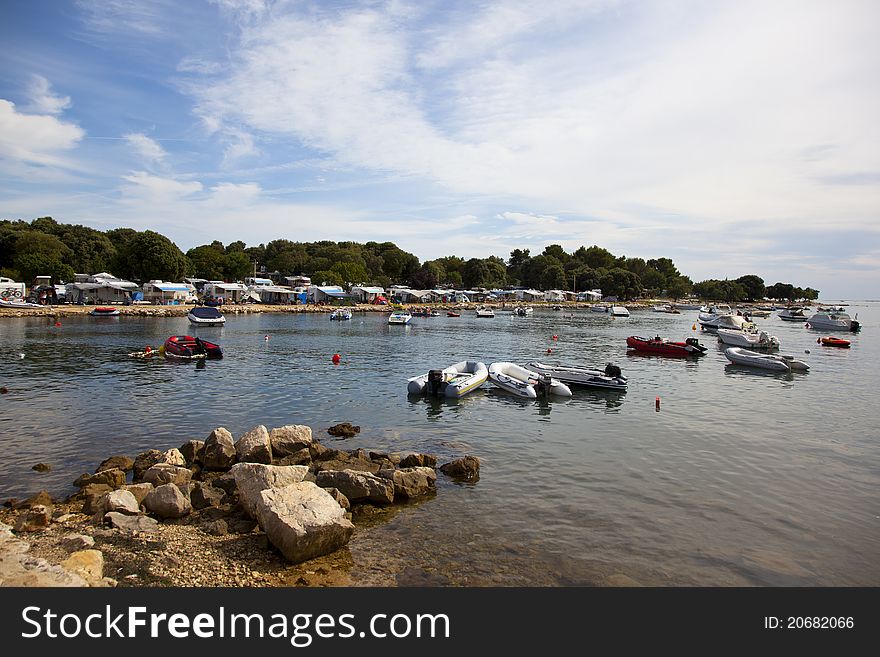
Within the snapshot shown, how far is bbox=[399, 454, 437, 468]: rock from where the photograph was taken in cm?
1634

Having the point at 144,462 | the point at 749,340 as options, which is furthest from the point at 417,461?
the point at 749,340

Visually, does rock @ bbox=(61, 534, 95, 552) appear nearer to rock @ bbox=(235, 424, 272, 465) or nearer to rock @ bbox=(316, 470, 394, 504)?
rock @ bbox=(316, 470, 394, 504)

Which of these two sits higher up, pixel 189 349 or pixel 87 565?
pixel 189 349

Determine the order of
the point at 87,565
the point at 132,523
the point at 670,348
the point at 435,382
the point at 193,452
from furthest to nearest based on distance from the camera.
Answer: the point at 670,348 < the point at 435,382 < the point at 193,452 < the point at 132,523 < the point at 87,565

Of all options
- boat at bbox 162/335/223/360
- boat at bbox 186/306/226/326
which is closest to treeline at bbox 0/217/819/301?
boat at bbox 186/306/226/326

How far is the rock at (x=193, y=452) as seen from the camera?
1611cm

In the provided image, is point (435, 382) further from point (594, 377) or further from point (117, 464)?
point (117, 464)

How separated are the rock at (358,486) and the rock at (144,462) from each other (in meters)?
5.45

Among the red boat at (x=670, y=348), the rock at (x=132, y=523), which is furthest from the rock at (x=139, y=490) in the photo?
the red boat at (x=670, y=348)

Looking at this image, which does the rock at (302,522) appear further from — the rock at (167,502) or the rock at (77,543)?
the rock at (77,543)

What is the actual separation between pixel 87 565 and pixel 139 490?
14.6 ft

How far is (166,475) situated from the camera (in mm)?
14227

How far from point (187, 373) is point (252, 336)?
25.4 m

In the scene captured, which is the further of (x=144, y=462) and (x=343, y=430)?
(x=343, y=430)
